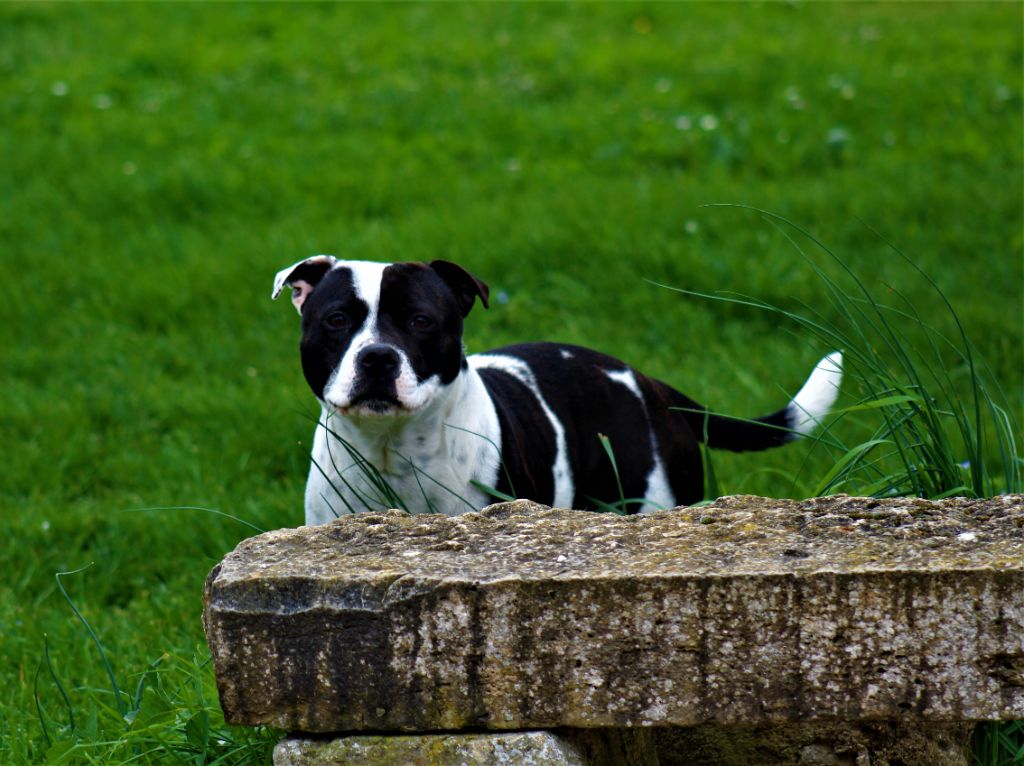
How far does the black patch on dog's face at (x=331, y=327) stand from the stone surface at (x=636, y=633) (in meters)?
1.11

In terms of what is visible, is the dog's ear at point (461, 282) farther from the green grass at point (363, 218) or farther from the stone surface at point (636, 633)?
the stone surface at point (636, 633)

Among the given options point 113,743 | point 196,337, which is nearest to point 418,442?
point 113,743

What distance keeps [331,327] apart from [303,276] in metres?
0.31

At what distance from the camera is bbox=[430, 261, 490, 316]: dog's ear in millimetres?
4027

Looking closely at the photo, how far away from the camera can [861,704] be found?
259 cm

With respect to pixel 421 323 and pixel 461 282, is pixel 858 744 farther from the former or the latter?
pixel 461 282

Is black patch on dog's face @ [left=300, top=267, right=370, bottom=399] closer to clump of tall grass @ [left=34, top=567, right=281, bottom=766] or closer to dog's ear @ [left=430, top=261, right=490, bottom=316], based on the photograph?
dog's ear @ [left=430, top=261, right=490, bottom=316]

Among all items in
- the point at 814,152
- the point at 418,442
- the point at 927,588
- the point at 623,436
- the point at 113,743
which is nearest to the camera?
the point at 927,588

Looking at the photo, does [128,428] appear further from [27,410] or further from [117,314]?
[117,314]

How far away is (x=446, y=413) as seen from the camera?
4012mm

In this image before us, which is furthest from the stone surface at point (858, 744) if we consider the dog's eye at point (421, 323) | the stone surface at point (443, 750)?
the dog's eye at point (421, 323)

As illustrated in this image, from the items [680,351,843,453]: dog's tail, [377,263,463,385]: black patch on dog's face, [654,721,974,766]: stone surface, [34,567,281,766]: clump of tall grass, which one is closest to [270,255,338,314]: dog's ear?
[377,263,463,385]: black patch on dog's face

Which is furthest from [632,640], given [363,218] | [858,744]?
[363,218]

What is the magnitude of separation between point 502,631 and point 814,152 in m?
6.68
